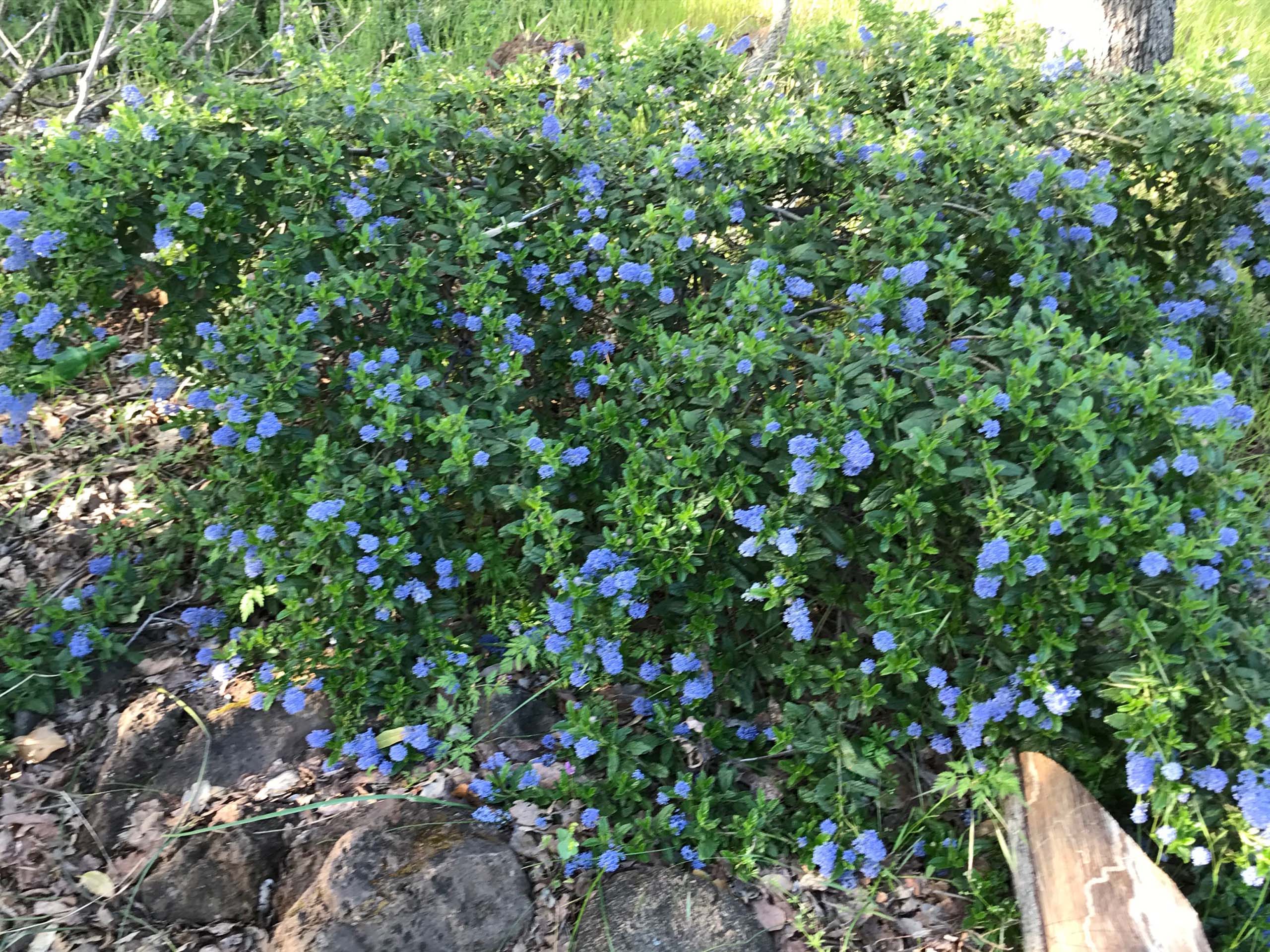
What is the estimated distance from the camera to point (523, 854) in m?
2.15

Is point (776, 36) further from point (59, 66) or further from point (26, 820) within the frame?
point (26, 820)

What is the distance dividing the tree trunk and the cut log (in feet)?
9.61

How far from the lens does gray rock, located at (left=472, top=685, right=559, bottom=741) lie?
7.82ft

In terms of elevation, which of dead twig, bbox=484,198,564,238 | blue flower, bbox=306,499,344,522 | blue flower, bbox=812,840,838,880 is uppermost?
dead twig, bbox=484,198,564,238

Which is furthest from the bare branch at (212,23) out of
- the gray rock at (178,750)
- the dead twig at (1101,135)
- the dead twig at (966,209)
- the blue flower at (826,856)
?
the blue flower at (826,856)

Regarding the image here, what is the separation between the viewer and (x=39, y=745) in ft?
7.70

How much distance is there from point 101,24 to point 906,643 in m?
4.73

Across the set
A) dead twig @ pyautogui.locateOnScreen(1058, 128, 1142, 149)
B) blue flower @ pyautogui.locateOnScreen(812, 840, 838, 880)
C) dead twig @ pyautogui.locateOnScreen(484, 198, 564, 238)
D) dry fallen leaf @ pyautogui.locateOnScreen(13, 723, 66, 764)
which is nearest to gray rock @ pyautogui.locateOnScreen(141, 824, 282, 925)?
dry fallen leaf @ pyautogui.locateOnScreen(13, 723, 66, 764)

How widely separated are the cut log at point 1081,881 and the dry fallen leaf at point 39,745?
232 cm

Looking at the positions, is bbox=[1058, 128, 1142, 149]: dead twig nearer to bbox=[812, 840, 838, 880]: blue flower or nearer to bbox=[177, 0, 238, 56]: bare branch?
bbox=[812, 840, 838, 880]: blue flower

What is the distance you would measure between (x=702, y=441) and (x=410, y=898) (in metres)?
1.18

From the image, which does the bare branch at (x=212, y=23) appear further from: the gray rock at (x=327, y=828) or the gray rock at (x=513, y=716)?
the gray rock at (x=327, y=828)

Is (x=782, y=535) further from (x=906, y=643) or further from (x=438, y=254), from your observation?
(x=438, y=254)

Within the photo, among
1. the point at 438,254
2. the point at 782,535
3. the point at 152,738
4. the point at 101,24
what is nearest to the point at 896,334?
the point at 782,535
